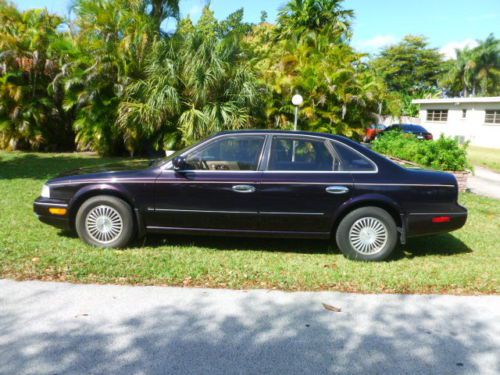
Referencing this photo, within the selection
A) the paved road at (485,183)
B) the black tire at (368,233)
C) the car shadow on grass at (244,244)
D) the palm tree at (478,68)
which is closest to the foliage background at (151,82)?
the paved road at (485,183)

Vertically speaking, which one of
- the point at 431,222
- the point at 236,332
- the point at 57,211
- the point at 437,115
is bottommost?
the point at 236,332

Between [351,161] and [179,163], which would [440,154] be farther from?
[179,163]

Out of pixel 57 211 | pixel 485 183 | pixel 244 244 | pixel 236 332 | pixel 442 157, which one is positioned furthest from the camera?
pixel 485 183

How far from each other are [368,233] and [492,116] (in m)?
24.9

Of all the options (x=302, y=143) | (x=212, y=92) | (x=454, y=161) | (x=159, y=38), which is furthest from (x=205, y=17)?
(x=302, y=143)

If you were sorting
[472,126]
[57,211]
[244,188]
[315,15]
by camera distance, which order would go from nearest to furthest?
[244,188]
[57,211]
[315,15]
[472,126]

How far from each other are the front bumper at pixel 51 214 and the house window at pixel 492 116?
26452 mm

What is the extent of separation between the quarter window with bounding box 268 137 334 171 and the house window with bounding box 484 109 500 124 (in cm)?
2450

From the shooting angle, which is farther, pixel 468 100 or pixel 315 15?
pixel 468 100

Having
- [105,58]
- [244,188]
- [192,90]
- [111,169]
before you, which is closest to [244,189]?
[244,188]

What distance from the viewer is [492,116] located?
26.0 m

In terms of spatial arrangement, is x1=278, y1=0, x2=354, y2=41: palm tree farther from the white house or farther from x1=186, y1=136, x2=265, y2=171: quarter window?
x1=186, y1=136, x2=265, y2=171: quarter window

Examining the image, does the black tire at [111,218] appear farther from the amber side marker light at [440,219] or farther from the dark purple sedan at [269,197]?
the amber side marker light at [440,219]

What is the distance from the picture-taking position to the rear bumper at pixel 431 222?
5.22m
